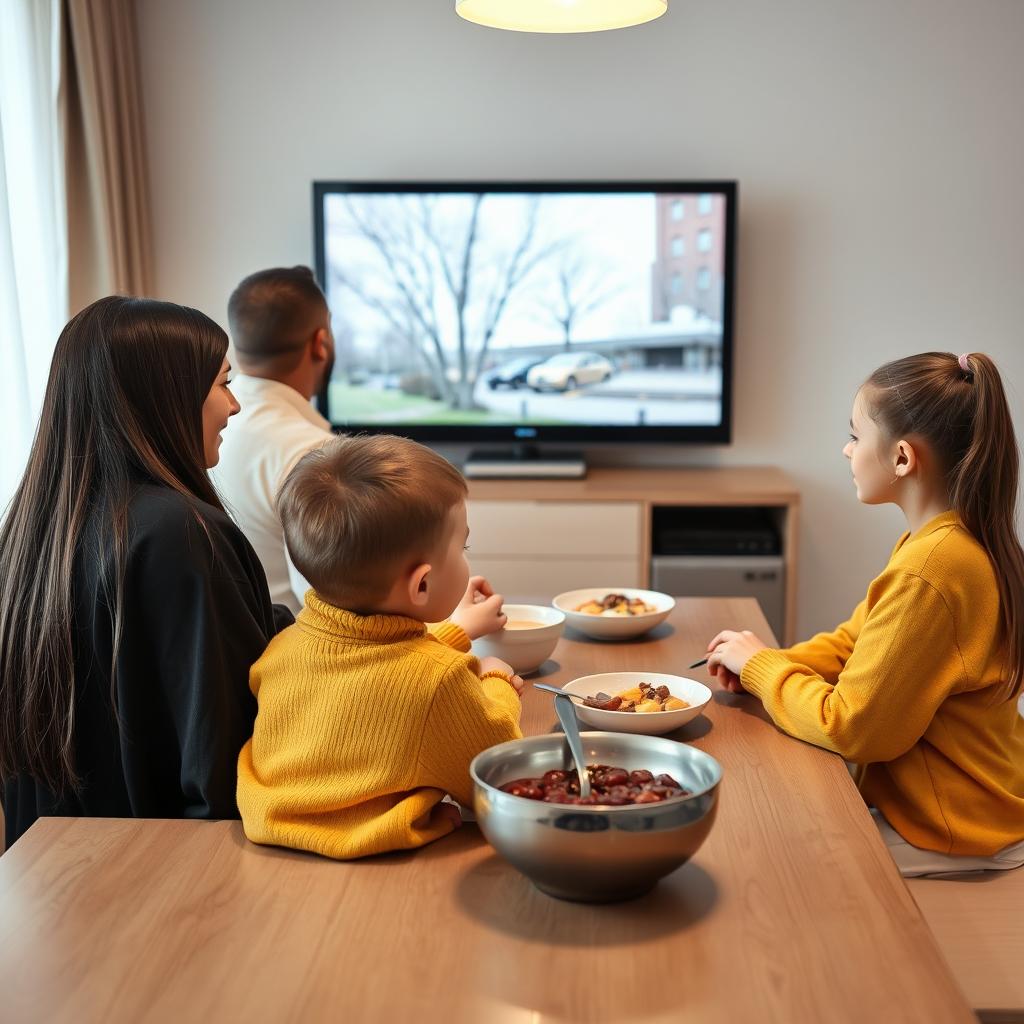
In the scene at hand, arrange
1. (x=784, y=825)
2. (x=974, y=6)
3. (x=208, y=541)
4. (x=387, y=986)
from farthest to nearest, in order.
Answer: (x=974, y=6) < (x=208, y=541) < (x=784, y=825) < (x=387, y=986)

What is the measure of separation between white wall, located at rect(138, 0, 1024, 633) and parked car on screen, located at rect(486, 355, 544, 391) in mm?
649

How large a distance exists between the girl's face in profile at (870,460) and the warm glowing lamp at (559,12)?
2.46ft

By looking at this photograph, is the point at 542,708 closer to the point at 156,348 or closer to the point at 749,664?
the point at 749,664

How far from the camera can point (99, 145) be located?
3.59m

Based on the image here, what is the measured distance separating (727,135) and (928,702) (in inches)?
115

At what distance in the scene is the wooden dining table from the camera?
2.96ft

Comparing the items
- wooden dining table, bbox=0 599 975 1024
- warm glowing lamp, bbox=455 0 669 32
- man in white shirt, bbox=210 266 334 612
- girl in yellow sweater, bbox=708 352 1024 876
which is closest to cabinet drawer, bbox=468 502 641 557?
man in white shirt, bbox=210 266 334 612

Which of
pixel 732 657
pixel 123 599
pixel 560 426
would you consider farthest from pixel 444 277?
pixel 123 599

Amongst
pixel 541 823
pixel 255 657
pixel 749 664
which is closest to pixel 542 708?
pixel 749 664

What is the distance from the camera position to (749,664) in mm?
1621

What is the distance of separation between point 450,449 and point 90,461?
2967 mm

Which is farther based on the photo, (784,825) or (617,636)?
(617,636)

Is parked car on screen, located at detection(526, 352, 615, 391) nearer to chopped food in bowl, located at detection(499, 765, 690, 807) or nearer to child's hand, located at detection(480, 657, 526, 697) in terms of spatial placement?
→ child's hand, located at detection(480, 657, 526, 697)

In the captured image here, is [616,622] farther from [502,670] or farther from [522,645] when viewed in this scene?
[502,670]
